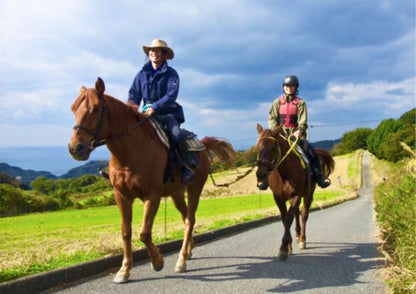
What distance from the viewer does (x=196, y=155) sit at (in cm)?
704

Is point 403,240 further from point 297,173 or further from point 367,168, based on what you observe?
point 367,168

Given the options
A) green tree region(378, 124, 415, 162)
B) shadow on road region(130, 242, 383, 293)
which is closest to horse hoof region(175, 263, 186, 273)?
shadow on road region(130, 242, 383, 293)

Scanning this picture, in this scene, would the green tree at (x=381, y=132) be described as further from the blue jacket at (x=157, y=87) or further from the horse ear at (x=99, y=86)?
the horse ear at (x=99, y=86)

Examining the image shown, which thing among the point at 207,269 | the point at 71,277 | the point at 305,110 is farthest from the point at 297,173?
the point at 71,277

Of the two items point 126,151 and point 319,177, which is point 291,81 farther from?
point 126,151

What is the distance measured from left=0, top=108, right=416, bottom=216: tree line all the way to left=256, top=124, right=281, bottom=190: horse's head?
0.35 metres

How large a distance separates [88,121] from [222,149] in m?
4.00

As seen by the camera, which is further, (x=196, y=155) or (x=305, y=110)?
(x=305, y=110)

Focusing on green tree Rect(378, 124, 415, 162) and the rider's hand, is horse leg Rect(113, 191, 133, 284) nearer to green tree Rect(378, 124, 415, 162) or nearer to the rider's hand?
the rider's hand

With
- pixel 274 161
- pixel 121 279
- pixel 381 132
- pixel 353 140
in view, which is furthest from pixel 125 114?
pixel 353 140

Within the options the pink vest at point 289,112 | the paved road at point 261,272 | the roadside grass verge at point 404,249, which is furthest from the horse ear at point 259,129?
the roadside grass verge at point 404,249

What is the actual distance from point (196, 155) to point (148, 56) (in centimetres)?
196

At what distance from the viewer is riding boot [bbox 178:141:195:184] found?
20.4 feet

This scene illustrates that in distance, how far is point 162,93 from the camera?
654 cm
